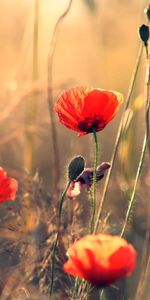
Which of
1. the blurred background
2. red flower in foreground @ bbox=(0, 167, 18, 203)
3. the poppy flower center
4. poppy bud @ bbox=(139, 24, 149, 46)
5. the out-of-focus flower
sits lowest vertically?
the blurred background

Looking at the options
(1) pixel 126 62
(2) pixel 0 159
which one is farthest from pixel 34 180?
(1) pixel 126 62

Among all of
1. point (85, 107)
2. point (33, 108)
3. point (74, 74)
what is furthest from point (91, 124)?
point (74, 74)

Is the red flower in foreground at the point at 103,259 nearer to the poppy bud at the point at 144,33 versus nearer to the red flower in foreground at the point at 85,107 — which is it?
the red flower in foreground at the point at 85,107

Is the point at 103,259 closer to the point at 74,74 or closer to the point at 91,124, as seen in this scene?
the point at 91,124

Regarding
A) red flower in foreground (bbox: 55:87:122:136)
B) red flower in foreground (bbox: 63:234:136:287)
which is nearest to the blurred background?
red flower in foreground (bbox: 55:87:122:136)

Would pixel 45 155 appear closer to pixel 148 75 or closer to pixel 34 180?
pixel 34 180

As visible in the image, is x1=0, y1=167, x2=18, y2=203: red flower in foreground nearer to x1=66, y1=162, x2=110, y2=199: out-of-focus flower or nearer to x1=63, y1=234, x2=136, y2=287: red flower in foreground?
x1=66, y1=162, x2=110, y2=199: out-of-focus flower

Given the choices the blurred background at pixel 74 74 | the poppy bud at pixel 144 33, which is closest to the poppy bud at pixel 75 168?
the poppy bud at pixel 144 33

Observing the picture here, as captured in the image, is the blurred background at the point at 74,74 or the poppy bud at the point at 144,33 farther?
the blurred background at the point at 74,74
